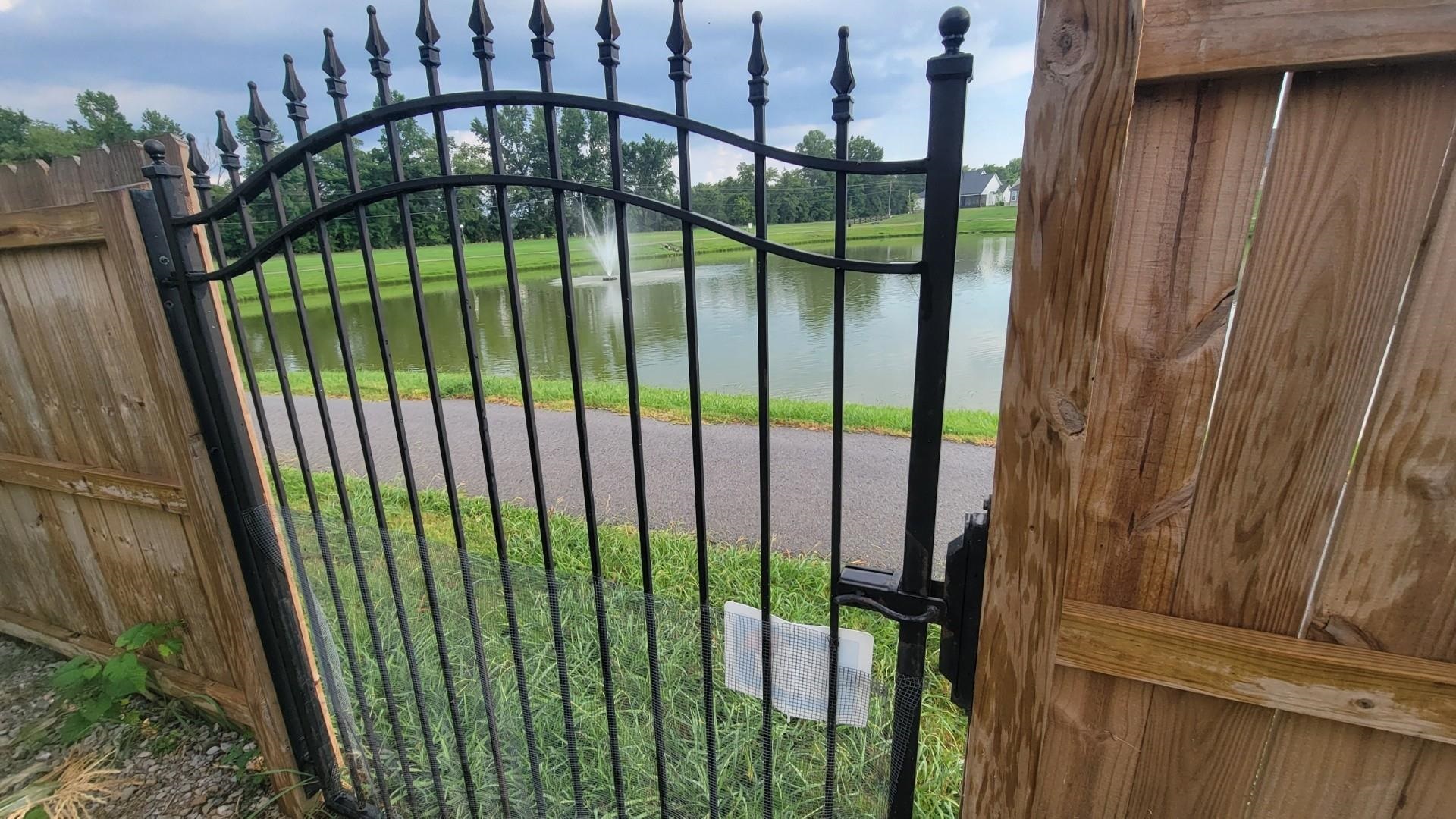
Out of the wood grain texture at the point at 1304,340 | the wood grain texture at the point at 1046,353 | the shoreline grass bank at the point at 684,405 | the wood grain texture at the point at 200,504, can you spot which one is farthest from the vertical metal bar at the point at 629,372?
the shoreline grass bank at the point at 684,405

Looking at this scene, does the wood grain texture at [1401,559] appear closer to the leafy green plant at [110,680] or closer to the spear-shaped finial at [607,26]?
the spear-shaped finial at [607,26]

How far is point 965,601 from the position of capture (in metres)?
1.07

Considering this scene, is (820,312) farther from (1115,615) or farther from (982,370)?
(1115,615)

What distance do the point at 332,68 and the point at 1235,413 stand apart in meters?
1.70

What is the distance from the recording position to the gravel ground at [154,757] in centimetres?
200

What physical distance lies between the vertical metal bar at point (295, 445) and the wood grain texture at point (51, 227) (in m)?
0.46

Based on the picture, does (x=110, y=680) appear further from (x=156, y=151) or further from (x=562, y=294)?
(x=562, y=294)

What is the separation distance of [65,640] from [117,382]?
1.45m

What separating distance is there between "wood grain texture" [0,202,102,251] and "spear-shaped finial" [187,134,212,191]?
0.35 meters

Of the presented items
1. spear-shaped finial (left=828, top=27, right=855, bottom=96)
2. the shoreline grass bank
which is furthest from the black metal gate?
the shoreline grass bank

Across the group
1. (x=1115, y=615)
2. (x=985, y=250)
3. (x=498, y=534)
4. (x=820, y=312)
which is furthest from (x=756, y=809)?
(x=985, y=250)

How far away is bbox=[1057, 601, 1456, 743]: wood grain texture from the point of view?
870mm

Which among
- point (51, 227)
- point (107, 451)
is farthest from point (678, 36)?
point (107, 451)

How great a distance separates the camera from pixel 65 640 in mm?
2525
